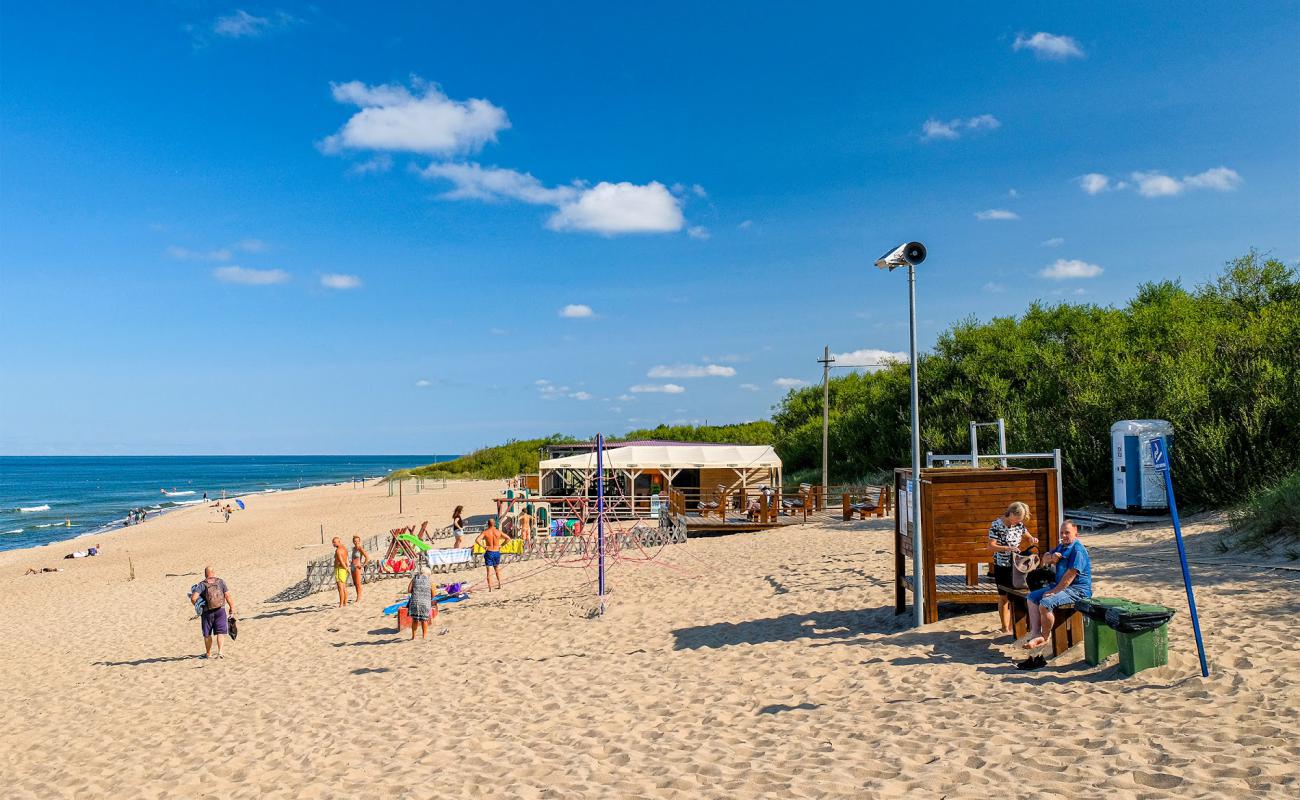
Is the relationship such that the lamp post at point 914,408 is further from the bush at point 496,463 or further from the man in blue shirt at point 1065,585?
the bush at point 496,463

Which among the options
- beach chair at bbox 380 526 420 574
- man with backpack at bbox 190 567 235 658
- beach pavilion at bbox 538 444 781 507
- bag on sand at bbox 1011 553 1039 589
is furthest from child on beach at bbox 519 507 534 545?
bag on sand at bbox 1011 553 1039 589

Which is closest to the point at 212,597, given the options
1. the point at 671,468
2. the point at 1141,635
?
the point at 1141,635

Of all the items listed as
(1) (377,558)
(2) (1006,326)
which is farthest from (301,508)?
(2) (1006,326)

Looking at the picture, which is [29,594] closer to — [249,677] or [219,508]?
[249,677]

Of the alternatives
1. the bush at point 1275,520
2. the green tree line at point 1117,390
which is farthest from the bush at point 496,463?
the bush at point 1275,520

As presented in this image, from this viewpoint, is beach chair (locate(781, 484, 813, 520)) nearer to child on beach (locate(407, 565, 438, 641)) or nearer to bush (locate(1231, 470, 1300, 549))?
bush (locate(1231, 470, 1300, 549))

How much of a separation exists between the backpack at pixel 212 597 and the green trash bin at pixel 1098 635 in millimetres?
11130

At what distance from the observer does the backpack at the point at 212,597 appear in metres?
11.5

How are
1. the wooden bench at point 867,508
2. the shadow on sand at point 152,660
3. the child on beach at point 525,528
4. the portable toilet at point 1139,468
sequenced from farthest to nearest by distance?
the wooden bench at point 867,508 < the child on beach at point 525,528 < the portable toilet at point 1139,468 < the shadow on sand at point 152,660

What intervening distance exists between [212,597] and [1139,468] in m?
16.4

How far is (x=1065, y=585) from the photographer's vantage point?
23.4ft

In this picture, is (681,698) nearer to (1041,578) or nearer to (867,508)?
(1041,578)

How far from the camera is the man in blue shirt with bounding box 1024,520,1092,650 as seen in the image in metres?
7.07

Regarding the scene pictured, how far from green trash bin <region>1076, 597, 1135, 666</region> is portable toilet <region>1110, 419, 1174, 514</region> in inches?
386
